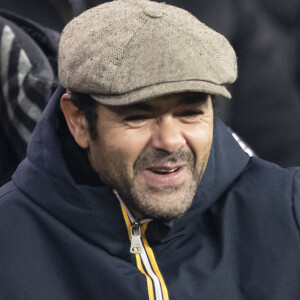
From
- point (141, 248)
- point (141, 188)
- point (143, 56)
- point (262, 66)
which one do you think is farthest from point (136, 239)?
point (262, 66)

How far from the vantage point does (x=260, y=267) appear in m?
1.68

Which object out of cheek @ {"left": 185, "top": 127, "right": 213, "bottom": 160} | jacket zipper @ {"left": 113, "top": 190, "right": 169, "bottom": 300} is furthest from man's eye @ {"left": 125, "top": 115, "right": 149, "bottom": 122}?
jacket zipper @ {"left": 113, "top": 190, "right": 169, "bottom": 300}

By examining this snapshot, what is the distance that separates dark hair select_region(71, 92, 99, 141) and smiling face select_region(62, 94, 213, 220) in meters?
0.02

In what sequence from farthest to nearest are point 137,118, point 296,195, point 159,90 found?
point 296,195
point 137,118
point 159,90

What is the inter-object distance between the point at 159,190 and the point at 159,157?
9 cm

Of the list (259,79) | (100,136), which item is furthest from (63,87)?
(259,79)

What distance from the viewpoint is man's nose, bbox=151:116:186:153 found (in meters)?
1.48

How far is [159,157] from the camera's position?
151cm

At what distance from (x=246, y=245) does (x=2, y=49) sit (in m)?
1.07

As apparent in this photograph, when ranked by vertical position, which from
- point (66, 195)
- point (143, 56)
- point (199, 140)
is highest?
point (143, 56)

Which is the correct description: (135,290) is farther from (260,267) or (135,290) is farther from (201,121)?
(201,121)

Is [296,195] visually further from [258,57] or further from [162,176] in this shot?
[258,57]

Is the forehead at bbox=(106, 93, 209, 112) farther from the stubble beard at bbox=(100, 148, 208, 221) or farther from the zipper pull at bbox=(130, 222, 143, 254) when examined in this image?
the zipper pull at bbox=(130, 222, 143, 254)

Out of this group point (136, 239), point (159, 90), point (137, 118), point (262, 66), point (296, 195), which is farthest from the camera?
point (262, 66)
